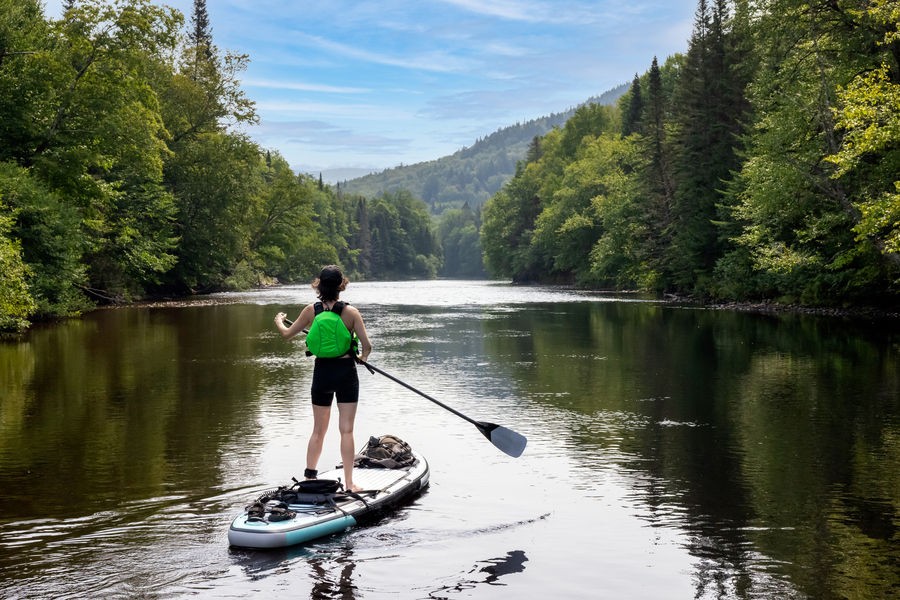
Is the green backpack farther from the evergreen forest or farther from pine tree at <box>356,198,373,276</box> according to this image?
pine tree at <box>356,198,373,276</box>

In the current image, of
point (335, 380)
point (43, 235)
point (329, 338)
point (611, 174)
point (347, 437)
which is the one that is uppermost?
point (611, 174)

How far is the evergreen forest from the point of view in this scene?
24297mm

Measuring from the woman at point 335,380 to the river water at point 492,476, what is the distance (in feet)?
2.67

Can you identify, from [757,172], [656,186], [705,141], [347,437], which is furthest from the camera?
[656,186]

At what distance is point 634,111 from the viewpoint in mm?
73875

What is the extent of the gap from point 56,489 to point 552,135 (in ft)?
307

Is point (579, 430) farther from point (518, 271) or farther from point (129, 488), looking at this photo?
point (518, 271)

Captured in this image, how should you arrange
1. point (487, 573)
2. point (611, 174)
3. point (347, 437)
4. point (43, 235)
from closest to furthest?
1. point (487, 573)
2. point (347, 437)
3. point (43, 235)
4. point (611, 174)

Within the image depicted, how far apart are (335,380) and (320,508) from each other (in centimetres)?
116

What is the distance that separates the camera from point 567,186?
79.3 metres

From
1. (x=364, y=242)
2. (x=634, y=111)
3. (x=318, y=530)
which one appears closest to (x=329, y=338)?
(x=318, y=530)

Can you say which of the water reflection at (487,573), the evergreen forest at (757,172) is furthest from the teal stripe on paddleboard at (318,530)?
the evergreen forest at (757,172)

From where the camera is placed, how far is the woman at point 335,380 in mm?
7438

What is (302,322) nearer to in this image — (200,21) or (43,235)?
(43,235)
